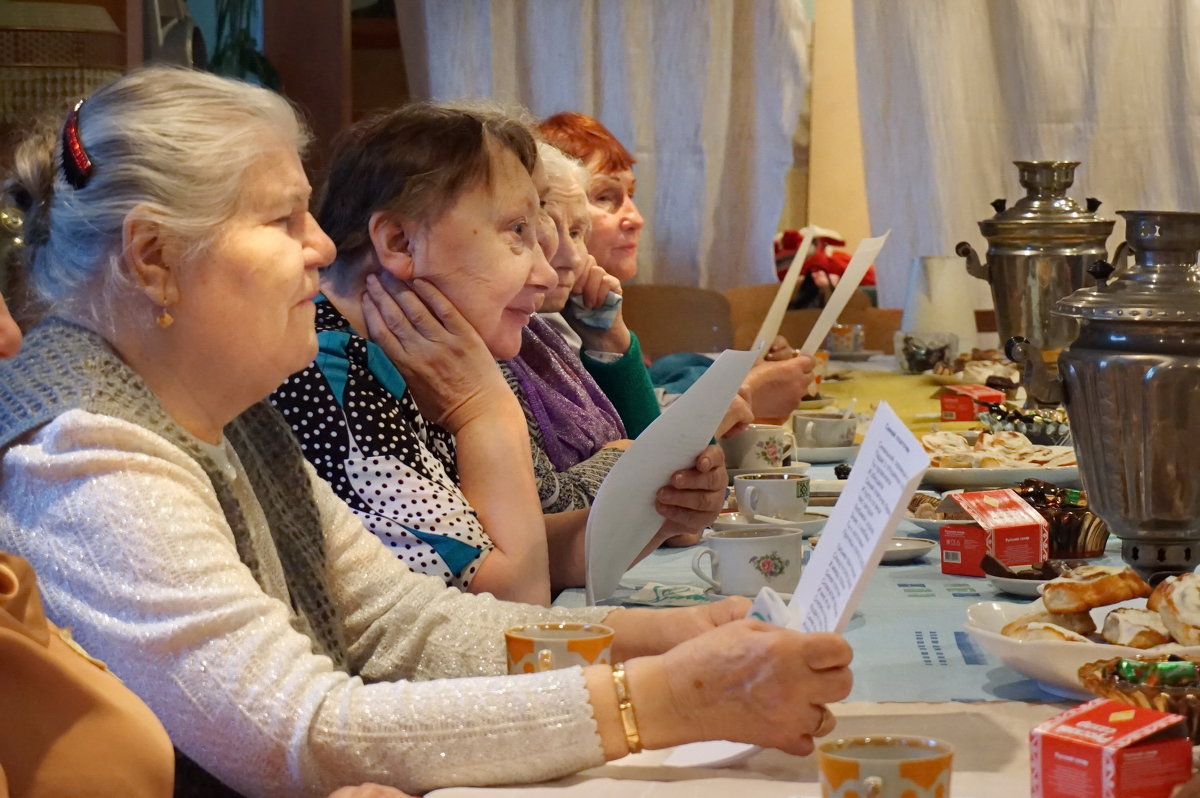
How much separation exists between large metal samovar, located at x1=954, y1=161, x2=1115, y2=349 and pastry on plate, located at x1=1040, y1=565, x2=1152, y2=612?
1597mm

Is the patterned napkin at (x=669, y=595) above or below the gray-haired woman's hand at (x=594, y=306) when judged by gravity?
below

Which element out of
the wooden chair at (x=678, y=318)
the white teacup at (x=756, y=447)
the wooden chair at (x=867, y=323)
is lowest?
the wooden chair at (x=867, y=323)

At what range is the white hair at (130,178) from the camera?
112 centimetres

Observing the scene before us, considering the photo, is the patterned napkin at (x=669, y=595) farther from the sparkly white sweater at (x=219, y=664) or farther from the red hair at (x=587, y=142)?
the red hair at (x=587, y=142)

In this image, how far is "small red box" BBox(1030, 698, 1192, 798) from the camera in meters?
0.80

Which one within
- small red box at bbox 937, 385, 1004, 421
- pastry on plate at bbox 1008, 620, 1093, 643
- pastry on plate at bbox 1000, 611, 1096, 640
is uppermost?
pastry on plate at bbox 1008, 620, 1093, 643

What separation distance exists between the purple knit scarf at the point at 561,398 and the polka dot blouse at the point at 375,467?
65 centimetres

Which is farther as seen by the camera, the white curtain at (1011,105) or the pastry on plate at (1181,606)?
the white curtain at (1011,105)

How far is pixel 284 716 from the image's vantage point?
38.4 inches

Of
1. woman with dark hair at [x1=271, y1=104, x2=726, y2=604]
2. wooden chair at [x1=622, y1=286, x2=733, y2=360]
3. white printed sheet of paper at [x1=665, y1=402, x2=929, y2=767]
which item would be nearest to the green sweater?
woman with dark hair at [x1=271, y1=104, x2=726, y2=604]

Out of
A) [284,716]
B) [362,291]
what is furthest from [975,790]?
[362,291]

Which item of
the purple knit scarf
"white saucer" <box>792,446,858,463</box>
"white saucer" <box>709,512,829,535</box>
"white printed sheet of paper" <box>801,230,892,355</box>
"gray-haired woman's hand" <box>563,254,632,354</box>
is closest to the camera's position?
"white saucer" <box>709,512,829,535</box>

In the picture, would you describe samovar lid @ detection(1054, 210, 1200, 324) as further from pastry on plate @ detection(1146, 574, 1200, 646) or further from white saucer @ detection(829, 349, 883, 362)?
white saucer @ detection(829, 349, 883, 362)

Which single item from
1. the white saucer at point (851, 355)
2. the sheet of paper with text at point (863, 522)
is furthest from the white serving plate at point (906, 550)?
the white saucer at point (851, 355)
